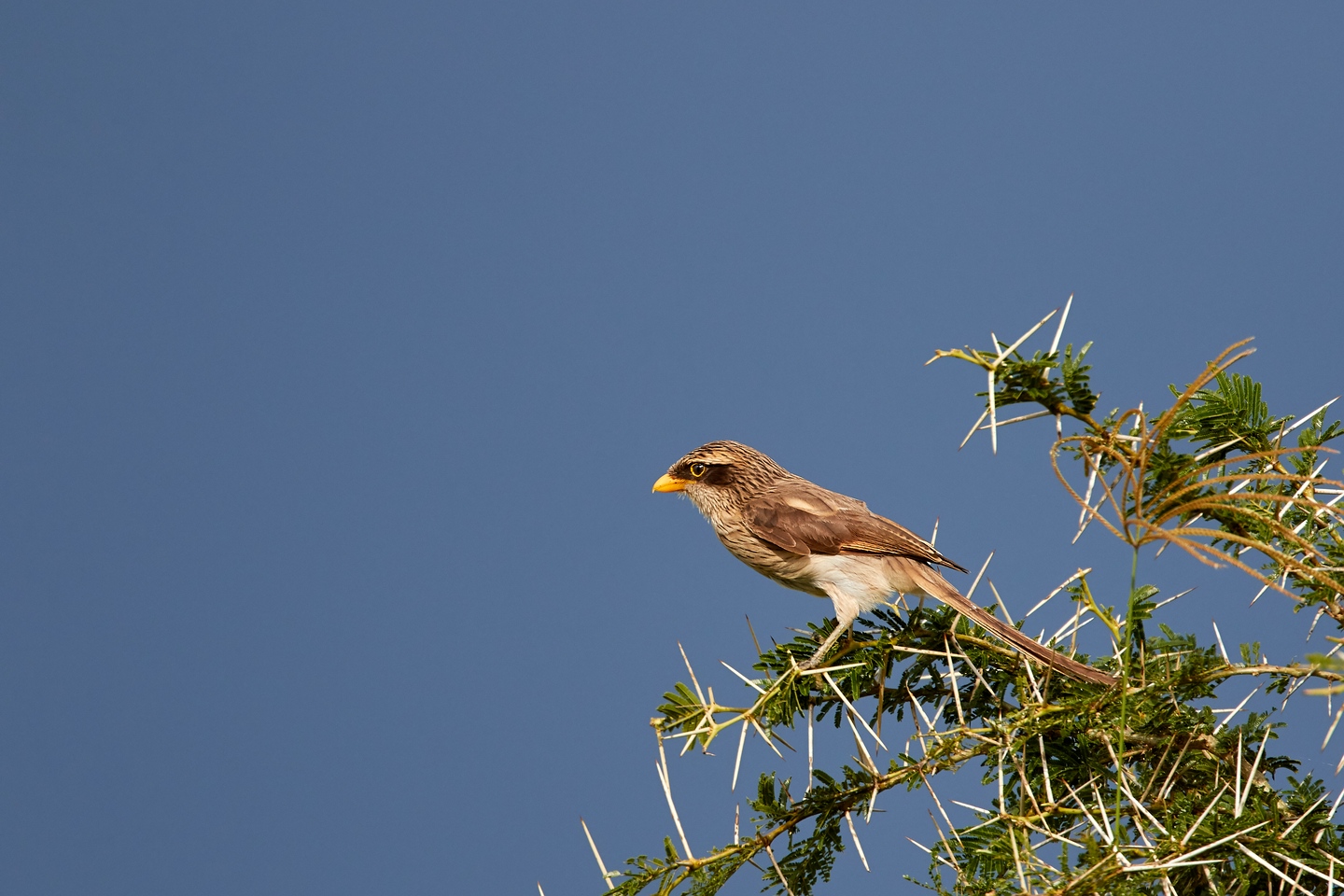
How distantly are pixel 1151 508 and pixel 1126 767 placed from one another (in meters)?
1.01

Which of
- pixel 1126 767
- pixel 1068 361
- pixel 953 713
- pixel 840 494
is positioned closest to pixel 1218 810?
pixel 1126 767

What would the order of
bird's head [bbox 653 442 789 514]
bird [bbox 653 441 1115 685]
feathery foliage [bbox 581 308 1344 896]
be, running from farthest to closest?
1. bird's head [bbox 653 442 789 514]
2. bird [bbox 653 441 1115 685]
3. feathery foliage [bbox 581 308 1344 896]

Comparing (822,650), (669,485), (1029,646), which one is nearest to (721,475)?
(669,485)

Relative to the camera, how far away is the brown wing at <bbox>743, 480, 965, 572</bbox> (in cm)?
402

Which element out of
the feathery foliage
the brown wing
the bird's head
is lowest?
the feathery foliage

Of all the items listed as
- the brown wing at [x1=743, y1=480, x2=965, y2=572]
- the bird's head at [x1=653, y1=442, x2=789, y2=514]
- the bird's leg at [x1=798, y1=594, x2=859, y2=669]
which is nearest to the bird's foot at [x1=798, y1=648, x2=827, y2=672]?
the bird's leg at [x1=798, y1=594, x2=859, y2=669]

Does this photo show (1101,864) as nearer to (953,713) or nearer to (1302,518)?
(953,713)

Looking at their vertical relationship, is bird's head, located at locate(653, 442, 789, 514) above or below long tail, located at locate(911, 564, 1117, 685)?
above

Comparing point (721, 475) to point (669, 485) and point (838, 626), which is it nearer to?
point (669, 485)

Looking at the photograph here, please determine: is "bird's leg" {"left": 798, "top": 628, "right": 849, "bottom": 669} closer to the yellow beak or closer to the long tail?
the long tail

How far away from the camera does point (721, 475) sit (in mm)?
4766

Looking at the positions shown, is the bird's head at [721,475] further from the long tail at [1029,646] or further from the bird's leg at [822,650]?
the long tail at [1029,646]

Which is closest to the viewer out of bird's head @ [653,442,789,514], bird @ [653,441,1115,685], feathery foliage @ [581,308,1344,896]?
feathery foliage @ [581,308,1344,896]

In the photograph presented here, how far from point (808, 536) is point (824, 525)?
73 millimetres
